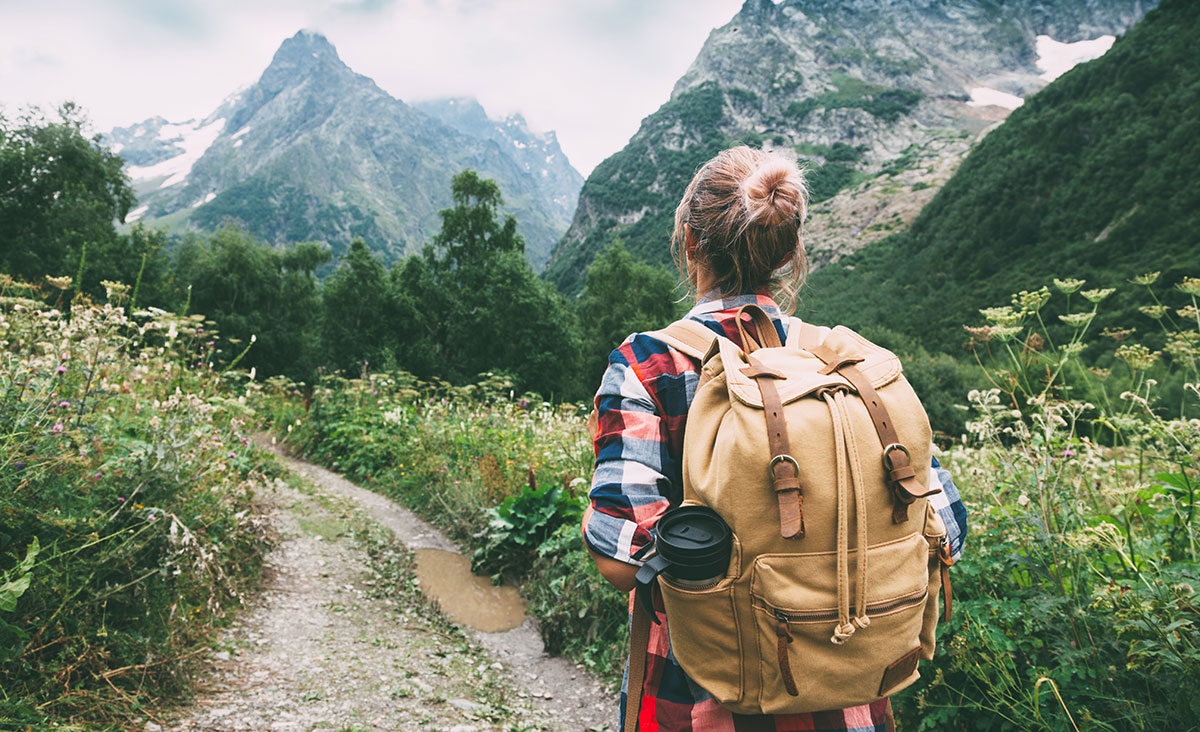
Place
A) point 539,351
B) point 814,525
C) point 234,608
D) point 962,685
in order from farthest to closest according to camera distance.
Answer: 1. point 539,351
2. point 234,608
3. point 962,685
4. point 814,525

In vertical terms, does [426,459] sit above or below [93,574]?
below

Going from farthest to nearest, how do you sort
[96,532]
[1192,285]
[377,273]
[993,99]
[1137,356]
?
1. [993,99]
2. [377,273]
3. [1137,356]
4. [1192,285]
5. [96,532]

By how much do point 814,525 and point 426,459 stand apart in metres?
6.79

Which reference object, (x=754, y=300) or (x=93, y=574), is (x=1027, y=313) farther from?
(x=93, y=574)

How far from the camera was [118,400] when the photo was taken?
11.9ft

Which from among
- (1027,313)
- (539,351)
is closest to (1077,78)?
(539,351)

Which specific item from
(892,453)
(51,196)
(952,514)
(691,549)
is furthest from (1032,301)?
(51,196)

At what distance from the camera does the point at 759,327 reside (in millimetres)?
1269

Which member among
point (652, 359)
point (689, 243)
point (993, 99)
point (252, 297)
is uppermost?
point (993, 99)

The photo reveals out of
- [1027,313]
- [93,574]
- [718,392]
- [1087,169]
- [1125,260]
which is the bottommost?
[1125,260]

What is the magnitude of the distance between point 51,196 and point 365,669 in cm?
3076

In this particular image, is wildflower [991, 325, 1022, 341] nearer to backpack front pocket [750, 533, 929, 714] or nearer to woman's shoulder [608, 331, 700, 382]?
backpack front pocket [750, 533, 929, 714]

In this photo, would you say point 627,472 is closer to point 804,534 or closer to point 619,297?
point 804,534

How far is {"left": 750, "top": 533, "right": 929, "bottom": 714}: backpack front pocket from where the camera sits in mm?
913
